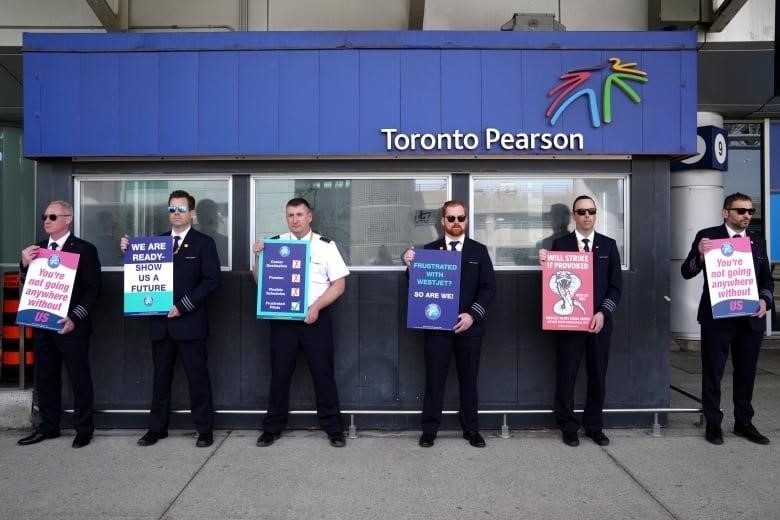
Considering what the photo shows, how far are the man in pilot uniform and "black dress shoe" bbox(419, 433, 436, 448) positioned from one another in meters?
0.65

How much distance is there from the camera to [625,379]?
5.60m

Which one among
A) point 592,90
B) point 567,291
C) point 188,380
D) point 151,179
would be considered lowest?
point 188,380

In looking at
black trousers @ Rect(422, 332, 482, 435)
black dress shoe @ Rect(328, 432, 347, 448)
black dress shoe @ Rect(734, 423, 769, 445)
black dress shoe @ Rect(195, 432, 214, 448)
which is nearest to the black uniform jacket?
black dress shoe @ Rect(195, 432, 214, 448)

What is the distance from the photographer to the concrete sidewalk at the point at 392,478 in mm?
3916

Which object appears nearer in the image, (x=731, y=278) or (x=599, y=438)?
(x=731, y=278)

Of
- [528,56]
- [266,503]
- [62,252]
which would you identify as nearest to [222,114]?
[62,252]

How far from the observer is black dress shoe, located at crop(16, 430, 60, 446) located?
5164 mm

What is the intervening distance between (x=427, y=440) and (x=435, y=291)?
4.11ft

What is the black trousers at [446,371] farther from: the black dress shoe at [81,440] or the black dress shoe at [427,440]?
the black dress shoe at [81,440]

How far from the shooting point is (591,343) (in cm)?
518

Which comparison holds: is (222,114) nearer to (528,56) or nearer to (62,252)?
(62,252)

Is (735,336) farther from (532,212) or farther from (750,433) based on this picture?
(532,212)

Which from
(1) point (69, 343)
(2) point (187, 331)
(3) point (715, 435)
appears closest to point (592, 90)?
(3) point (715, 435)

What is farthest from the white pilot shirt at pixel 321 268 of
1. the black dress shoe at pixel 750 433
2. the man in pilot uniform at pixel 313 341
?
the black dress shoe at pixel 750 433
